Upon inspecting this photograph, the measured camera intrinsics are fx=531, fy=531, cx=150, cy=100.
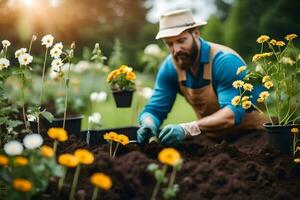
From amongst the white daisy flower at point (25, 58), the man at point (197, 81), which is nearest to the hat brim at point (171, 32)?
the man at point (197, 81)

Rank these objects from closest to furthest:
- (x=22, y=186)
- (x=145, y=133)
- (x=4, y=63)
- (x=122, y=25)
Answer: (x=22, y=186) → (x=4, y=63) → (x=145, y=133) → (x=122, y=25)

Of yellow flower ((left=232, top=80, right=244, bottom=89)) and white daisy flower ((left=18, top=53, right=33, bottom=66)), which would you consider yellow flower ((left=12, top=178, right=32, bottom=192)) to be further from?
yellow flower ((left=232, top=80, right=244, bottom=89))

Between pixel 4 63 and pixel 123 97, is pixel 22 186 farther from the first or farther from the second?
pixel 123 97

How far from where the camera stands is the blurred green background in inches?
418

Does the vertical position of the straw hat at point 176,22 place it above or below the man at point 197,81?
above

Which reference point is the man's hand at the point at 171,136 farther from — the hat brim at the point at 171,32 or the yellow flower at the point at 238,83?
the hat brim at the point at 171,32

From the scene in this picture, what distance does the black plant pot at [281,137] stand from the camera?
2803mm

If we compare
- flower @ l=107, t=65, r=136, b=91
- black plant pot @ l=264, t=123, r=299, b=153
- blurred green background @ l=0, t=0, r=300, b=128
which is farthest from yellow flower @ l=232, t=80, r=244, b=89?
blurred green background @ l=0, t=0, r=300, b=128

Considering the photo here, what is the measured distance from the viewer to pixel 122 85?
3742 mm

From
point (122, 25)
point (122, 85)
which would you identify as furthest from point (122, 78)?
point (122, 25)

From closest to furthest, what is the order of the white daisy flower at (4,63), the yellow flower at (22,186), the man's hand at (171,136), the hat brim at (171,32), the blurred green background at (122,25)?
the yellow flower at (22,186) < the white daisy flower at (4,63) < the man's hand at (171,136) < the hat brim at (171,32) < the blurred green background at (122,25)

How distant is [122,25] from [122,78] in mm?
22269

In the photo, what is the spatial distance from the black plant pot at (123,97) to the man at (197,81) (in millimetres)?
184

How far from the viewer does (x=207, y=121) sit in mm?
3551
